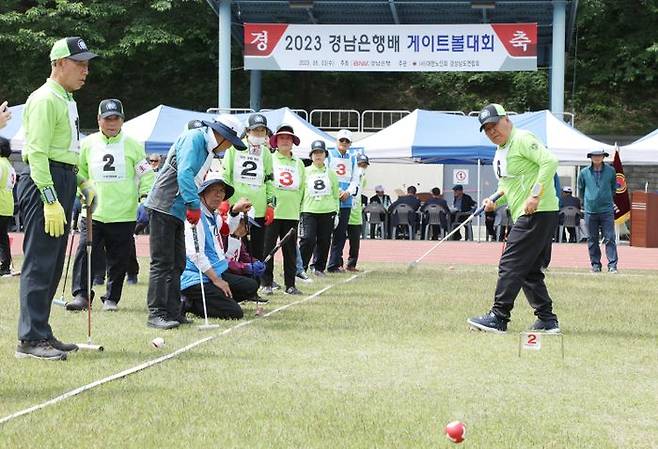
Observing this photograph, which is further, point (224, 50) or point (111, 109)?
point (224, 50)

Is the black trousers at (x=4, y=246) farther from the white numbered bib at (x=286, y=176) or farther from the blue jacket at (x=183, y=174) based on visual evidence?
the blue jacket at (x=183, y=174)

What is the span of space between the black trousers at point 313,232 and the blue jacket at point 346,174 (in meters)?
1.55

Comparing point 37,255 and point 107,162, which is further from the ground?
point 107,162

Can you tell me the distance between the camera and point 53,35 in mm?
40688

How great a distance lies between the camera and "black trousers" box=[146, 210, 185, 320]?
8.88 meters

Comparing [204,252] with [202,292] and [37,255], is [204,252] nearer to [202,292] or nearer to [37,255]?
[202,292]

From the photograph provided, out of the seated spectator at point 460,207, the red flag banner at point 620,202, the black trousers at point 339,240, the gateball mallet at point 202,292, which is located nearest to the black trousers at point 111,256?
the gateball mallet at point 202,292

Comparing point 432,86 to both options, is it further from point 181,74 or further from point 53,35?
point 53,35

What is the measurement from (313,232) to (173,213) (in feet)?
16.8

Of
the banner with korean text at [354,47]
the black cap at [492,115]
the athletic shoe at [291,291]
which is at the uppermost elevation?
the banner with korean text at [354,47]

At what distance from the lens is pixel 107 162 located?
10617 mm

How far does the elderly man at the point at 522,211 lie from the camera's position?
8.73 meters

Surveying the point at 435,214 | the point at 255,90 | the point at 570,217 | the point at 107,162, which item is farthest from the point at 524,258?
the point at 255,90

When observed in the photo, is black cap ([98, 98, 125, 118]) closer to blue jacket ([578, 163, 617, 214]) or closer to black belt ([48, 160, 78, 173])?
black belt ([48, 160, 78, 173])
